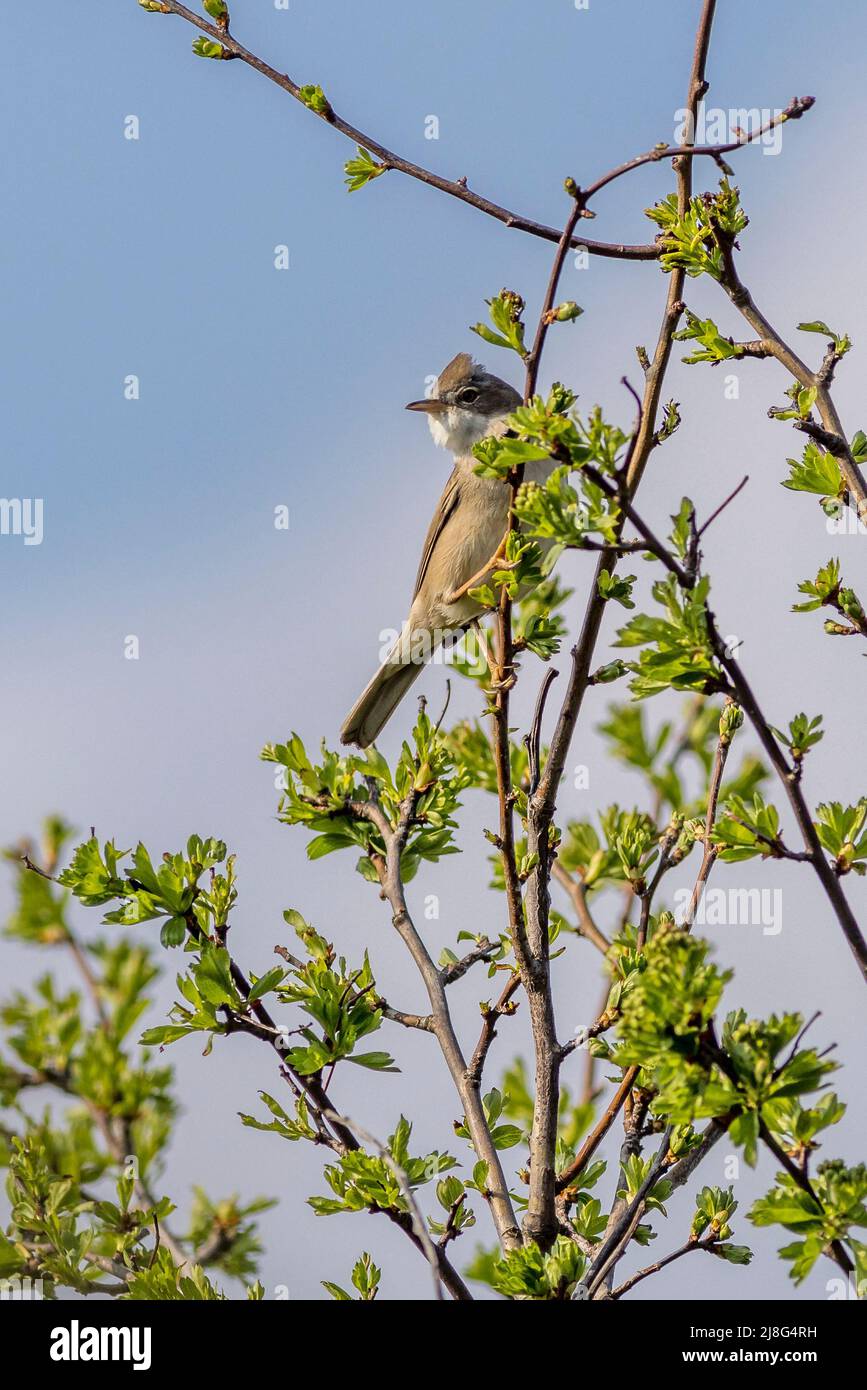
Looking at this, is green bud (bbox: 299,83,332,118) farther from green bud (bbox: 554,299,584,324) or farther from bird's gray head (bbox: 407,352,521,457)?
bird's gray head (bbox: 407,352,521,457)

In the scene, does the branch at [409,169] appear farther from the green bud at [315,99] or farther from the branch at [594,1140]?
the branch at [594,1140]

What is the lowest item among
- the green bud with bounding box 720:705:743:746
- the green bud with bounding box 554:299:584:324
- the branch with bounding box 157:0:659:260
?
the green bud with bounding box 720:705:743:746

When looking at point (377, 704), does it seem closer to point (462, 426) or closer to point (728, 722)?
point (462, 426)

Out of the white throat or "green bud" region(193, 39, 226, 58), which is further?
the white throat

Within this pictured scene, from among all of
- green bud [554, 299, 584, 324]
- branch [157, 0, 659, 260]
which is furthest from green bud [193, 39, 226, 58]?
green bud [554, 299, 584, 324]

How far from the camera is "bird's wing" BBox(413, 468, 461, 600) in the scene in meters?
8.02

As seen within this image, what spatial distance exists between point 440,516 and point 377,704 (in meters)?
1.22

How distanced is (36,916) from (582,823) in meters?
2.47

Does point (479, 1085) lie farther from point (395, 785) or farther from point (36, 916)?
point (36, 916)

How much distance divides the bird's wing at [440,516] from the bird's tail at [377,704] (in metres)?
0.79

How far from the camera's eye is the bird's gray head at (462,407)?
8.12 m

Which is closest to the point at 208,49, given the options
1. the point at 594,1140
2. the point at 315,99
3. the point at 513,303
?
the point at 315,99
